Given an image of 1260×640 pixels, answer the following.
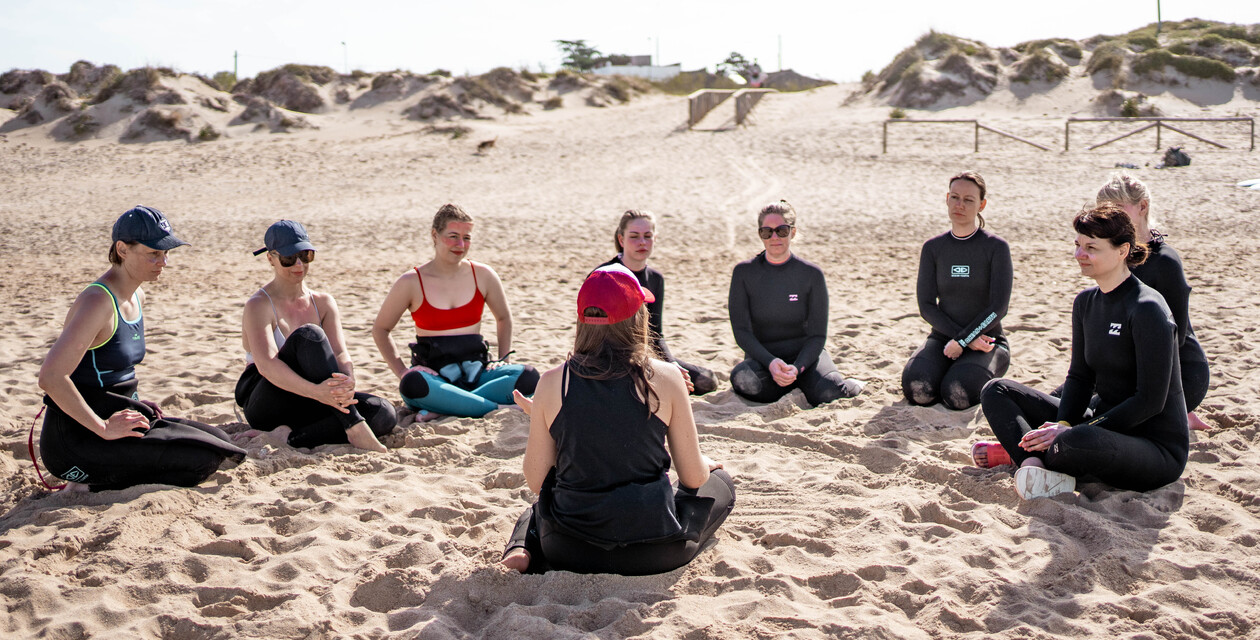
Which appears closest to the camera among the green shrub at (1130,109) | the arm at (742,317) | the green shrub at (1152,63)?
the arm at (742,317)

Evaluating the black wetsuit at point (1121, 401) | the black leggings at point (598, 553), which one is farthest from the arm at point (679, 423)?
the black wetsuit at point (1121, 401)

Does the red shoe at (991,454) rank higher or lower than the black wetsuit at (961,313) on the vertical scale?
lower

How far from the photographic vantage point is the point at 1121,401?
13.0ft

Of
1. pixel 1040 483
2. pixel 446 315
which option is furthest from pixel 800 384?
pixel 446 315

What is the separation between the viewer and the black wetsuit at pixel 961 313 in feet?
17.5

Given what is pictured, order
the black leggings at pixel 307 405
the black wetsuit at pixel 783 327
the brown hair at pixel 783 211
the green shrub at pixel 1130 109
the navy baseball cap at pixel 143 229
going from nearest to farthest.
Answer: the navy baseball cap at pixel 143 229
the black leggings at pixel 307 405
the brown hair at pixel 783 211
the black wetsuit at pixel 783 327
the green shrub at pixel 1130 109

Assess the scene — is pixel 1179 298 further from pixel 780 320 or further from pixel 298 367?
pixel 298 367

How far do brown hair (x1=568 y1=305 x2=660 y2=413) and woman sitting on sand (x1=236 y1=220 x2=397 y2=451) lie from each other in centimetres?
198

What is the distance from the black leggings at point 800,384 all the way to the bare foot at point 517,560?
2.51 metres

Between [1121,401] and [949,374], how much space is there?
4.63 feet

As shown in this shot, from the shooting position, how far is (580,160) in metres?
19.1

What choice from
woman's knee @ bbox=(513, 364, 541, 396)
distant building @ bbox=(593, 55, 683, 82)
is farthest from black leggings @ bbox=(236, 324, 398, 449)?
distant building @ bbox=(593, 55, 683, 82)

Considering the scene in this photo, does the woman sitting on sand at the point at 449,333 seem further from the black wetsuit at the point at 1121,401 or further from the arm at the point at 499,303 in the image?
the black wetsuit at the point at 1121,401

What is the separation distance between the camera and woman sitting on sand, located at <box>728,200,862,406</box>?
555 centimetres
